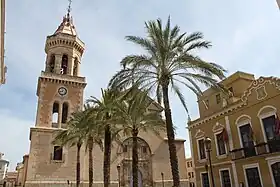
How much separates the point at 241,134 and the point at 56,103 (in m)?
22.8

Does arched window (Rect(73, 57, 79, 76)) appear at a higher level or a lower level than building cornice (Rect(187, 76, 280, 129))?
higher

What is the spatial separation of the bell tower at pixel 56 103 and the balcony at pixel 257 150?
18.5 metres


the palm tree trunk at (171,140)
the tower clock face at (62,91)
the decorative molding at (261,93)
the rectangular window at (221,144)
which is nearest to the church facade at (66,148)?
the tower clock face at (62,91)

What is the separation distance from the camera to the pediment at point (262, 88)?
19895mm

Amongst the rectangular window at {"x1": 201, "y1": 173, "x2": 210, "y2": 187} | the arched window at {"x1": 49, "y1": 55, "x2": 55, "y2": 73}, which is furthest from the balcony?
the arched window at {"x1": 49, "y1": 55, "x2": 55, "y2": 73}

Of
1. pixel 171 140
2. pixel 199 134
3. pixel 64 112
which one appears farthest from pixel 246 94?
pixel 64 112

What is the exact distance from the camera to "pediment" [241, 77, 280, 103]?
19895 mm

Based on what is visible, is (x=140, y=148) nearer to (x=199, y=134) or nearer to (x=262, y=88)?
(x=199, y=134)

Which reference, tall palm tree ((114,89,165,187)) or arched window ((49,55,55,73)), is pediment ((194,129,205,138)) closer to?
tall palm tree ((114,89,165,187))

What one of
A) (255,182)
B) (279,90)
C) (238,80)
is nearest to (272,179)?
(255,182)

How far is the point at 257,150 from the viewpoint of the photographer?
20.4 metres

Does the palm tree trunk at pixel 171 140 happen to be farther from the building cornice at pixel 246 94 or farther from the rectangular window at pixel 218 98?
the rectangular window at pixel 218 98

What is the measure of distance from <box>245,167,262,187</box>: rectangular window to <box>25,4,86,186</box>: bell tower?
19164 millimetres

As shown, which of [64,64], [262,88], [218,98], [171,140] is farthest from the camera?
[64,64]
